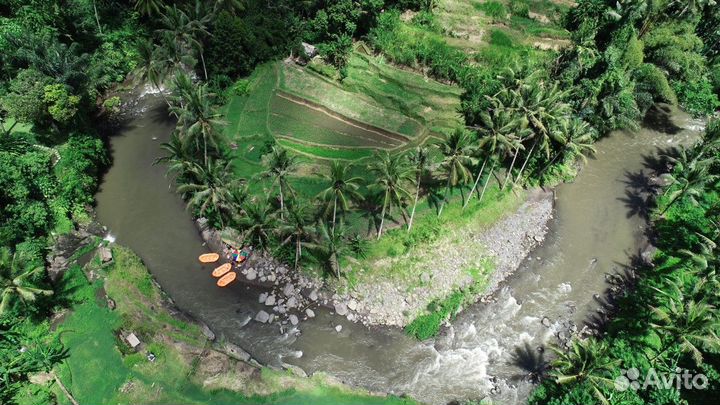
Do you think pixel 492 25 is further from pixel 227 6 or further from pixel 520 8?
pixel 227 6

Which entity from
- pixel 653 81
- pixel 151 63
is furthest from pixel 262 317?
pixel 653 81

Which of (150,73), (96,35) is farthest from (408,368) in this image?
(96,35)

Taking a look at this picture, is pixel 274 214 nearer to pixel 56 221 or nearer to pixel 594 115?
pixel 56 221

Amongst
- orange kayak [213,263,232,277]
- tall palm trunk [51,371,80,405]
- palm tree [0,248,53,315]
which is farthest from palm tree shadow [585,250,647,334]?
palm tree [0,248,53,315]

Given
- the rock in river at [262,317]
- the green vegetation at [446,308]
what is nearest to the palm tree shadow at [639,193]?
the green vegetation at [446,308]

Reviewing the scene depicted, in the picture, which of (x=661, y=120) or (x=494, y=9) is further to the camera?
(x=494, y=9)
